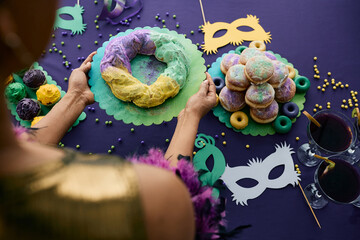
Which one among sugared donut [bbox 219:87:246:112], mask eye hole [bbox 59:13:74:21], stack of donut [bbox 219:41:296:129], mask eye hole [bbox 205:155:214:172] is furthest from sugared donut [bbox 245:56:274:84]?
mask eye hole [bbox 59:13:74:21]

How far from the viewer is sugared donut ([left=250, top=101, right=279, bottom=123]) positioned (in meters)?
1.19

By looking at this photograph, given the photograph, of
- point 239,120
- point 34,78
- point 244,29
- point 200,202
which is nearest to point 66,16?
point 34,78

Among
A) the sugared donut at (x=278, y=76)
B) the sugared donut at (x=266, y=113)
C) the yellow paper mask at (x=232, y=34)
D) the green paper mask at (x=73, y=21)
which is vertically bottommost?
the sugared donut at (x=266, y=113)

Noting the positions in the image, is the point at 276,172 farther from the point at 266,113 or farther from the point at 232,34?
the point at 232,34

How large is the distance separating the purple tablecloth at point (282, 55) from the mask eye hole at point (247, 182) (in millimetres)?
49

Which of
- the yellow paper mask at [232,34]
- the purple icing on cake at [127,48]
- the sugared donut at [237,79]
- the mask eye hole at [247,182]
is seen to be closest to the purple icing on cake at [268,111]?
the sugared donut at [237,79]

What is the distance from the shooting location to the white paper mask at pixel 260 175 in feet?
3.75

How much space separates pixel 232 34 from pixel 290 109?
0.42m

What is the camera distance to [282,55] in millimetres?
1353

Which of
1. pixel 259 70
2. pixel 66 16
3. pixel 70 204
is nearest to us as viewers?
pixel 70 204

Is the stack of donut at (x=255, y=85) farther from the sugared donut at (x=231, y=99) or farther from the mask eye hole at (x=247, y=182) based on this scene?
the mask eye hole at (x=247, y=182)

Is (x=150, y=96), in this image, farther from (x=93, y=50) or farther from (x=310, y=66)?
(x=310, y=66)

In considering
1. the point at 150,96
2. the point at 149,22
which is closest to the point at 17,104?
the point at 150,96

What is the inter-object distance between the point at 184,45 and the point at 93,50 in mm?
398
